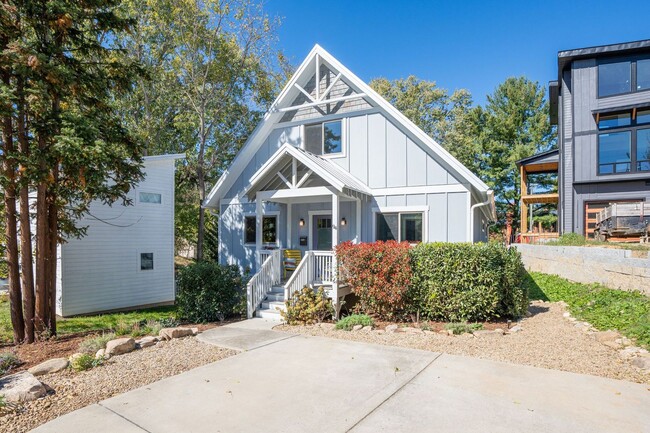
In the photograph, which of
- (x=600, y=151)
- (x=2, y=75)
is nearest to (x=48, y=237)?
(x=2, y=75)

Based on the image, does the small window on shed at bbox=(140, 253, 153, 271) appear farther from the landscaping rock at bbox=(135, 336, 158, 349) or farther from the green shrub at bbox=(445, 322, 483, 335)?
the green shrub at bbox=(445, 322, 483, 335)

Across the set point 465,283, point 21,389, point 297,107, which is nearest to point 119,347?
point 21,389

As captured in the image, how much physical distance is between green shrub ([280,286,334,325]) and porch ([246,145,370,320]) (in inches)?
8.7

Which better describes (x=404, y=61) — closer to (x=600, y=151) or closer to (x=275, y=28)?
(x=275, y=28)

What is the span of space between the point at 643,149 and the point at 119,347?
21538mm

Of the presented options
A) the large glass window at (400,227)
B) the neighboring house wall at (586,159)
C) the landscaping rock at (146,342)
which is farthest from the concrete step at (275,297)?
the neighboring house wall at (586,159)

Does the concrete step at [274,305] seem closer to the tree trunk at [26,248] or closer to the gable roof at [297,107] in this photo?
the tree trunk at [26,248]

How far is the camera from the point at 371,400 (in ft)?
14.4

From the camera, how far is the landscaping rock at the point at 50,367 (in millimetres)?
5359

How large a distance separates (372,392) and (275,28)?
1762cm

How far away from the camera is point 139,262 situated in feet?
45.3

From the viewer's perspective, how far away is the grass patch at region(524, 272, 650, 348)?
254 inches

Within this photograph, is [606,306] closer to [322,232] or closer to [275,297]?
[322,232]

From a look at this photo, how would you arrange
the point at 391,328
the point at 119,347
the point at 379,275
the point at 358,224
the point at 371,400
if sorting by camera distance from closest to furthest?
1. the point at 371,400
2. the point at 119,347
3. the point at 391,328
4. the point at 379,275
5. the point at 358,224
